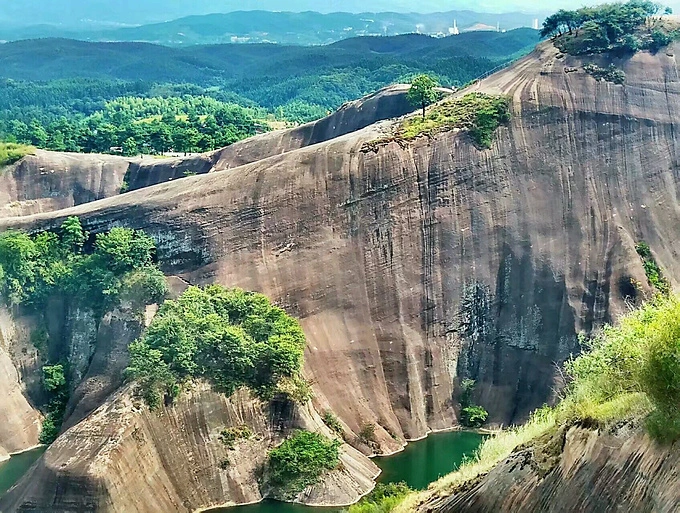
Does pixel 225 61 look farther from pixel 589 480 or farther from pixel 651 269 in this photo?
pixel 589 480

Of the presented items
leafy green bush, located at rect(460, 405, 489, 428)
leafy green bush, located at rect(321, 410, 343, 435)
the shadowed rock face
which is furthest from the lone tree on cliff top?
leafy green bush, located at rect(321, 410, 343, 435)

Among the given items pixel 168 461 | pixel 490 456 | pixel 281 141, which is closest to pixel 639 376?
pixel 490 456

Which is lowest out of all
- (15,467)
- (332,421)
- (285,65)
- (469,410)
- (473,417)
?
(473,417)

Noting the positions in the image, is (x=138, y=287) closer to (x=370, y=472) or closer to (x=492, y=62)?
(x=370, y=472)

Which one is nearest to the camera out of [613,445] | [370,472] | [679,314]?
[679,314]

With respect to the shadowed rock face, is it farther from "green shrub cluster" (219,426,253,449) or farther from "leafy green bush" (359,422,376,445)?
"green shrub cluster" (219,426,253,449)

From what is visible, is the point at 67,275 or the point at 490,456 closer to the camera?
the point at 490,456

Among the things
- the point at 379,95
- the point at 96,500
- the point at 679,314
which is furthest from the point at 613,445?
the point at 379,95
